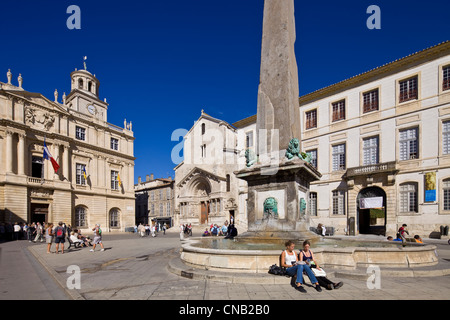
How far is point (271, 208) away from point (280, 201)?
34 cm

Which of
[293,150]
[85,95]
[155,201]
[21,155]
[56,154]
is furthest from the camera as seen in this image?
[155,201]

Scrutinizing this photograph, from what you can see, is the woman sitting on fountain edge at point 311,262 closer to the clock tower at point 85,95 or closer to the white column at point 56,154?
the white column at point 56,154

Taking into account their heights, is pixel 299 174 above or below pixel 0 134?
below

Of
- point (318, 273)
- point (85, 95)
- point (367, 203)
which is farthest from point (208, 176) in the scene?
point (318, 273)

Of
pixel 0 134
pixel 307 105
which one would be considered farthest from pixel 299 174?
pixel 0 134

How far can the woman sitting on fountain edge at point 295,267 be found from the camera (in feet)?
17.4

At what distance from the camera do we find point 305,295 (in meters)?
4.96

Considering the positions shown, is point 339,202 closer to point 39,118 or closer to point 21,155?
point 21,155

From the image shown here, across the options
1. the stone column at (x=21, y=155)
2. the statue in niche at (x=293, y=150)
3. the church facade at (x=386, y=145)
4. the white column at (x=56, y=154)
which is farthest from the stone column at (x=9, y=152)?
the statue in niche at (x=293, y=150)

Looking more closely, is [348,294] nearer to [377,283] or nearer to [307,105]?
[377,283]

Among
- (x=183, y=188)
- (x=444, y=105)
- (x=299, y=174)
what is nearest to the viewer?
(x=299, y=174)

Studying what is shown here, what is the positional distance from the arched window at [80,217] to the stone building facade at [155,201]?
468 inches

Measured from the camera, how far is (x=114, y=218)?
118ft
